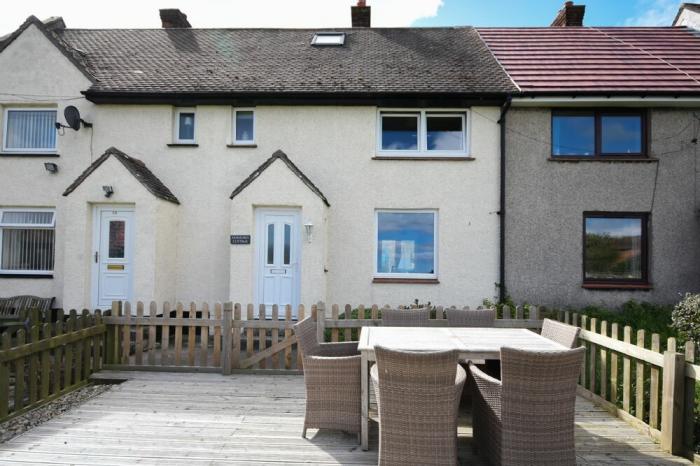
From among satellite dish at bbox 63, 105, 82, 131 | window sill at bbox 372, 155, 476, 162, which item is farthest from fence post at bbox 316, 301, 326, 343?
satellite dish at bbox 63, 105, 82, 131

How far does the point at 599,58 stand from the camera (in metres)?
10.7

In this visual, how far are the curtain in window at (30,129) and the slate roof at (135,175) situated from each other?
1.71 metres

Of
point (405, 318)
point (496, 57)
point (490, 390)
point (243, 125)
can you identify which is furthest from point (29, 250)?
point (496, 57)

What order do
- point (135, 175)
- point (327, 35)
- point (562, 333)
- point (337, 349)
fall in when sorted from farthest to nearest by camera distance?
point (327, 35) < point (135, 175) < point (337, 349) < point (562, 333)

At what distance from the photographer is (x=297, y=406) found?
5102 mm

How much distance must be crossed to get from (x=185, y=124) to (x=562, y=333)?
8.96m

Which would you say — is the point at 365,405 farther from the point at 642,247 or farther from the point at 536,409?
the point at 642,247

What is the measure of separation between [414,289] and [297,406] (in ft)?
15.7

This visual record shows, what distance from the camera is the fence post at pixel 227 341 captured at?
6.36 metres

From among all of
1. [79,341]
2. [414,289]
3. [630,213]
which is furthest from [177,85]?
[630,213]

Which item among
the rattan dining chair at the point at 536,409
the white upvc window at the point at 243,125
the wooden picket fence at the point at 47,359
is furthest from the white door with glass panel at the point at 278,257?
the rattan dining chair at the point at 536,409

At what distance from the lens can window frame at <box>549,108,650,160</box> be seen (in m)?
9.46

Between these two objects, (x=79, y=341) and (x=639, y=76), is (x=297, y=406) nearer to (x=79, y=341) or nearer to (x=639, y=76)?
(x=79, y=341)

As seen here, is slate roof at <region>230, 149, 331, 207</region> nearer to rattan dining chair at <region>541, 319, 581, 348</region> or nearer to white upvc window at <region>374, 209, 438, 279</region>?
white upvc window at <region>374, 209, 438, 279</region>
